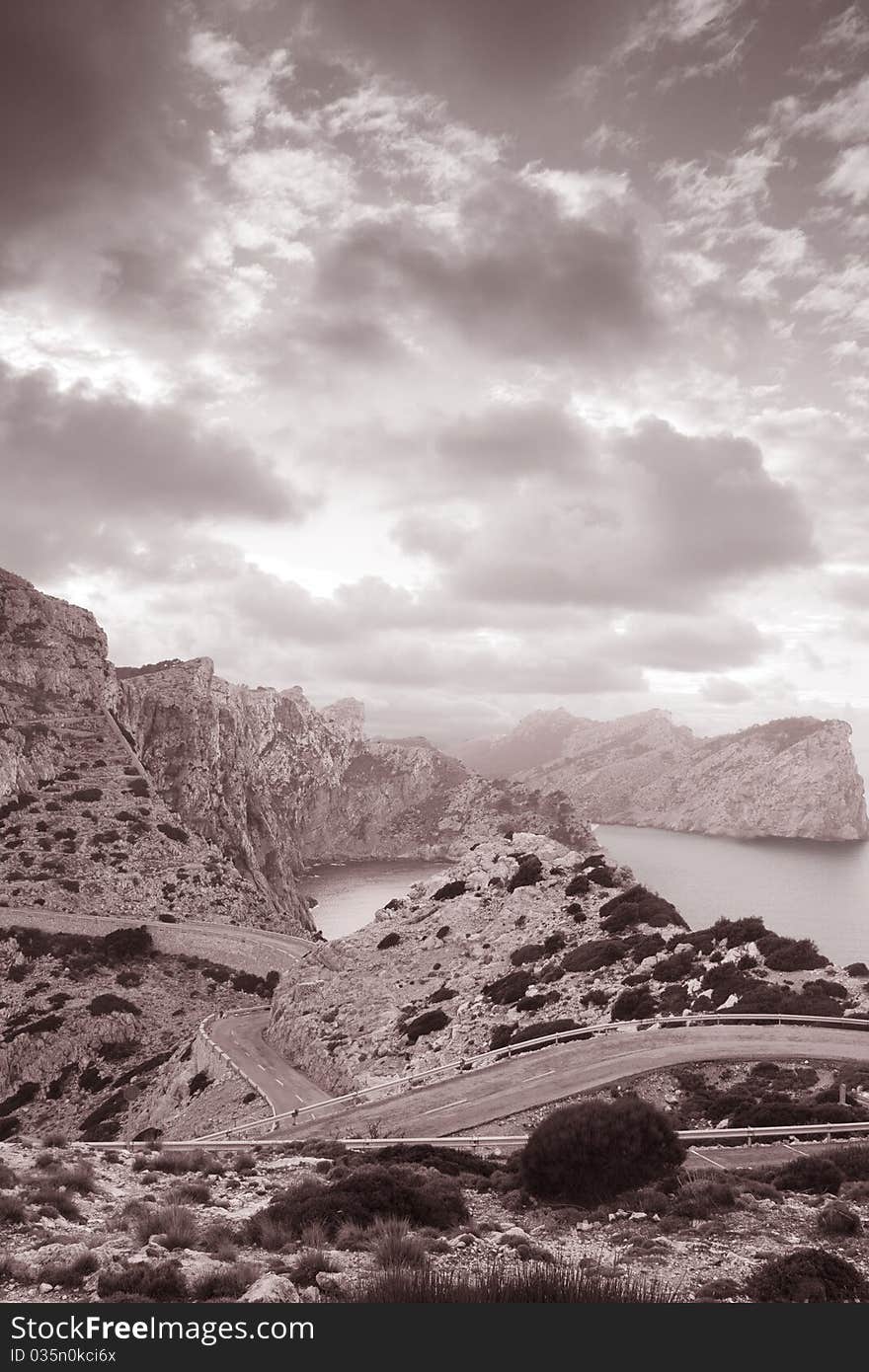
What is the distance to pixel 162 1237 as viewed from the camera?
11.0 m

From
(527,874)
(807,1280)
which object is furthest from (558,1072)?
(527,874)

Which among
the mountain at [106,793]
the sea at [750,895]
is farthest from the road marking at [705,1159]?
the sea at [750,895]

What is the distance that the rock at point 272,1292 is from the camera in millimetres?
8586

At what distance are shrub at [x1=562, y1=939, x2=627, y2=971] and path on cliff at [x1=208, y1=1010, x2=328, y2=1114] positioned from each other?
1390 cm

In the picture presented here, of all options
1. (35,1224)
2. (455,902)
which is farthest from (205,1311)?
(455,902)

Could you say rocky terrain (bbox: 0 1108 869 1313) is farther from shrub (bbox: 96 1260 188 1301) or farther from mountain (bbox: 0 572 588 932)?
mountain (bbox: 0 572 588 932)

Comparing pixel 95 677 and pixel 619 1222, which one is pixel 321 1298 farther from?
pixel 95 677

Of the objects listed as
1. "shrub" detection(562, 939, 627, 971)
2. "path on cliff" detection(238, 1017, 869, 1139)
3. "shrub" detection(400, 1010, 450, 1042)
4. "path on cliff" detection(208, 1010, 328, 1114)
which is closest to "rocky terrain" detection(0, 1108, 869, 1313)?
"path on cliff" detection(238, 1017, 869, 1139)

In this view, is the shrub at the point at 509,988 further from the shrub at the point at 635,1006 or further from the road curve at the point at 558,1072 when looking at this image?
the road curve at the point at 558,1072

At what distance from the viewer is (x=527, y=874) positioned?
53.7 metres

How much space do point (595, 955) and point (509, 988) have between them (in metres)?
4.78

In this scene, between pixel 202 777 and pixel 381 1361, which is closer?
pixel 381 1361

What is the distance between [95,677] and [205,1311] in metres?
113

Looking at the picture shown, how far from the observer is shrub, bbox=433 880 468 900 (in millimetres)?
54562
